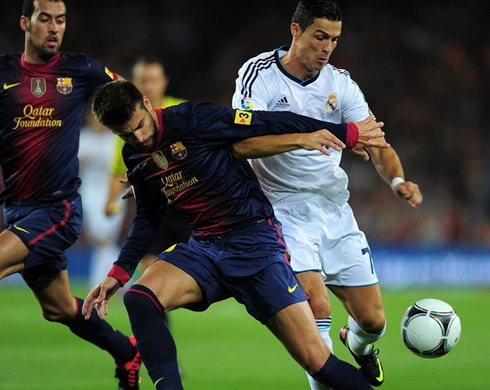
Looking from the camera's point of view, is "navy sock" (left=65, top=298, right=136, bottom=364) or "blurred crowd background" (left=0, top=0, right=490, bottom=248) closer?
"navy sock" (left=65, top=298, right=136, bottom=364)

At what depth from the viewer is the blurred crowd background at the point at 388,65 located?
16281mm

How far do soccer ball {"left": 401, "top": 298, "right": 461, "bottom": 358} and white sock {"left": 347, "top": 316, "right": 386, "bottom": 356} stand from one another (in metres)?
0.30

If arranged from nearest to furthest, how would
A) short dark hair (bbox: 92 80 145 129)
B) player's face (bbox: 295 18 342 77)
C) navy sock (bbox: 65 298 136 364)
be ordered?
short dark hair (bbox: 92 80 145 129)
player's face (bbox: 295 18 342 77)
navy sock (bbox: 65 298 136 364)

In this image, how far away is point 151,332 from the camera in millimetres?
4914

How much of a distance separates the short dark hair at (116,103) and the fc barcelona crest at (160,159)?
1.08ft

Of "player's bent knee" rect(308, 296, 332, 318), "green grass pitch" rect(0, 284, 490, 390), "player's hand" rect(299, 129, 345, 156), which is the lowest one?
"green grass pitch" rect(0, 284, 490, 390)

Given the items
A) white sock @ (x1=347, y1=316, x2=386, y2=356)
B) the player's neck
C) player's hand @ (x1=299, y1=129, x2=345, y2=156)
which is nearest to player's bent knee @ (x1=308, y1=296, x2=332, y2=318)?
white sock @ (x1=347, y1=316, x2=386, y2=356)

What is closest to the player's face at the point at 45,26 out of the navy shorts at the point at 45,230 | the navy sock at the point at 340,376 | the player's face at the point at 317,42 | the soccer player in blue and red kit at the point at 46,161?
the soccer player in blue and red kit at the point at 46,161

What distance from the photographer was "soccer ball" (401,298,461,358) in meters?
6.05

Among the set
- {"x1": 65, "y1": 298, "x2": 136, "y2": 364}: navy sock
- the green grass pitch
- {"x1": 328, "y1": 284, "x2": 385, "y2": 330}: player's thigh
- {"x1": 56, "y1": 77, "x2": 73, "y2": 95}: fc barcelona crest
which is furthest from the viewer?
the green grass pitch

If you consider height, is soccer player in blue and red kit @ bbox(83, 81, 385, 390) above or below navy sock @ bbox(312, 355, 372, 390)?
above

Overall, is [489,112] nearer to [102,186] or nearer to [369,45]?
[369,45]

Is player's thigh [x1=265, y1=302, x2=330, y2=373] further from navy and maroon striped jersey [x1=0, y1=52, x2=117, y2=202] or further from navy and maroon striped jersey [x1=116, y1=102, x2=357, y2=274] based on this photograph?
navy and maroon striped jersey [x1=0, y1=52, x2=117, y2=202]

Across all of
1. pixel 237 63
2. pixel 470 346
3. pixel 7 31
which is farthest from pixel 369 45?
pixel 470 346
